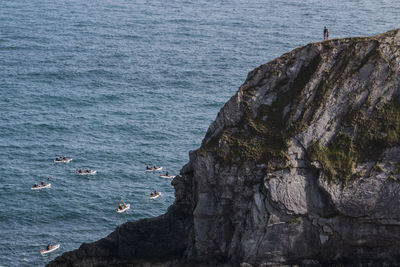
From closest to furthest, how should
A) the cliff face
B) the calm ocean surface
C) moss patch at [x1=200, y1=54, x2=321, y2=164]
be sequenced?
the cliff face, moss patch at [x1=200, y1=54, x2=321, y2=164], the calm ocean surface

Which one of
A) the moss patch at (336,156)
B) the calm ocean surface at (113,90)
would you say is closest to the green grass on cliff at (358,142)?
the moss patch at (336,156)

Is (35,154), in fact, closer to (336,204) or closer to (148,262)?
(148,262)

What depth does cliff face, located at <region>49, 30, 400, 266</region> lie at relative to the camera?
3969 cm

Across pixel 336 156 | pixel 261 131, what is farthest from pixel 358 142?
pixel 261 131

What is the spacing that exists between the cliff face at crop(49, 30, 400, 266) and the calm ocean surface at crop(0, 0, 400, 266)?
31708 millimetres

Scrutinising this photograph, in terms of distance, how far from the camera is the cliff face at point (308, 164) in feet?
130

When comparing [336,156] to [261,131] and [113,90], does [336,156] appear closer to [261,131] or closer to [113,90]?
[261,131]

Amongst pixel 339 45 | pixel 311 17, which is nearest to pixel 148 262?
pixel 339 45

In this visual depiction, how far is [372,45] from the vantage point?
41.7 meters

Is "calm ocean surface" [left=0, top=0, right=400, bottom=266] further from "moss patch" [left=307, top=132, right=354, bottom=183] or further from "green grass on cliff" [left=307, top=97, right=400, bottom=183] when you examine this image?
"green grass on cliff" [left=307, top=97, right=400, bottom=183]

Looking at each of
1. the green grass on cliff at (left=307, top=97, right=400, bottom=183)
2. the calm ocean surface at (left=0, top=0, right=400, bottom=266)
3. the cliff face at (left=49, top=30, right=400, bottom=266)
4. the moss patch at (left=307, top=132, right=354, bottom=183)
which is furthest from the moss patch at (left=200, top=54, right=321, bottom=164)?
the calm ocean surface at (left=0, top=0, right=400, bottom=266)

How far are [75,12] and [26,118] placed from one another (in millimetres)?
90925

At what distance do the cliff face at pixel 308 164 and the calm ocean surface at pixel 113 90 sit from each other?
31.7 m

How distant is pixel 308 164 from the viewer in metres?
40.5
